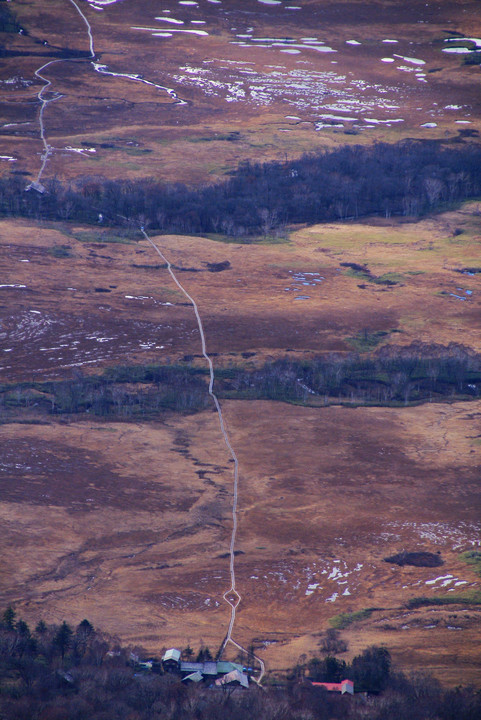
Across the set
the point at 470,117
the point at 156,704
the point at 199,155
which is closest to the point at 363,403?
the point at 156,704

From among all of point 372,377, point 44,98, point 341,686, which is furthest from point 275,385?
point 44,98

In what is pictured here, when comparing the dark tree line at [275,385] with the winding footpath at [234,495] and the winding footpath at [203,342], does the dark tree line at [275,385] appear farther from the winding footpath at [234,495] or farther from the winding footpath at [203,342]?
the winding footpath at [203,342]

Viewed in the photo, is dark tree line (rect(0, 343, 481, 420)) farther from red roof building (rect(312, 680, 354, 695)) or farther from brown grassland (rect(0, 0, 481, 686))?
red roof building (rect(312, 680, 354, 695))

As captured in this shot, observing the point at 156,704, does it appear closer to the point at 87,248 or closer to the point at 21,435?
the point at 21,435

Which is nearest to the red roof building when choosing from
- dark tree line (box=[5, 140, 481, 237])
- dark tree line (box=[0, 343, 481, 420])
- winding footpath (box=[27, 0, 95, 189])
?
dark tree line (box=[0, 343, 481, 420])

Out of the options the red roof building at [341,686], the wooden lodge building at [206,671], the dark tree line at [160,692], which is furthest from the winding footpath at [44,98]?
the red roof building at [341,686]
